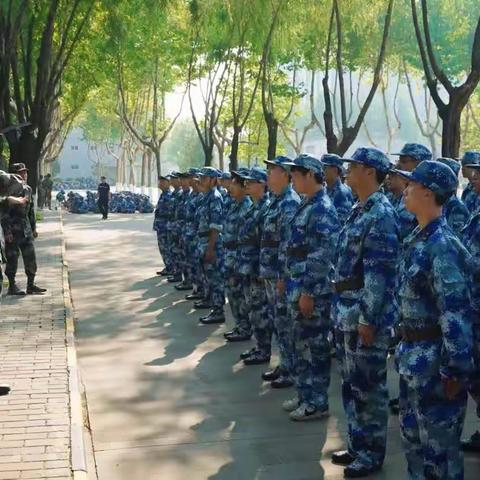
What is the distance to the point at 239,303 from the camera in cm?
896

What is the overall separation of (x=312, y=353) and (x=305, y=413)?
1.68 feet

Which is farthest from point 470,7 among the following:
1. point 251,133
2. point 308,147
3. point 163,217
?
point 308,147

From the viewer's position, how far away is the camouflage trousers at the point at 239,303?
350 inches

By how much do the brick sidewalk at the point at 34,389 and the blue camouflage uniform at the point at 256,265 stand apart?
1.97 metres

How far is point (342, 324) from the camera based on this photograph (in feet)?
16.0

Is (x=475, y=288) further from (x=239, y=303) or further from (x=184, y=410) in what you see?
(x=239, y=303)

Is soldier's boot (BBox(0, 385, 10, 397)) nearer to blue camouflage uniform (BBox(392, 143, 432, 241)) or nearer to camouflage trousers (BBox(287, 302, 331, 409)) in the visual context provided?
camouflage trousers (BBox(287, 302, 331, 409))

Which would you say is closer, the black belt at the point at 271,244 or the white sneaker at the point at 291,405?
the white sneaker at the point at 291,405

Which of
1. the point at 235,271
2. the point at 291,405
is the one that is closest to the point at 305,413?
the point at 291,405

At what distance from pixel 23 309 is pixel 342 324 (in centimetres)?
658

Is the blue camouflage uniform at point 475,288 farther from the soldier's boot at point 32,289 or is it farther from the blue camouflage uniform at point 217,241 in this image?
the soldier's boot at point 32,289

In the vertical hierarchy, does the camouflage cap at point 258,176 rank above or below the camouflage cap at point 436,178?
above

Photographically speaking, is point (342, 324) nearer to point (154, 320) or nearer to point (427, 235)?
point (427, 235)

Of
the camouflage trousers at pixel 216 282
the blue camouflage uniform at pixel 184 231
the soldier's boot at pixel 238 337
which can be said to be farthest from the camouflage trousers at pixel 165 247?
the soldier's boot at pixel 238 337
